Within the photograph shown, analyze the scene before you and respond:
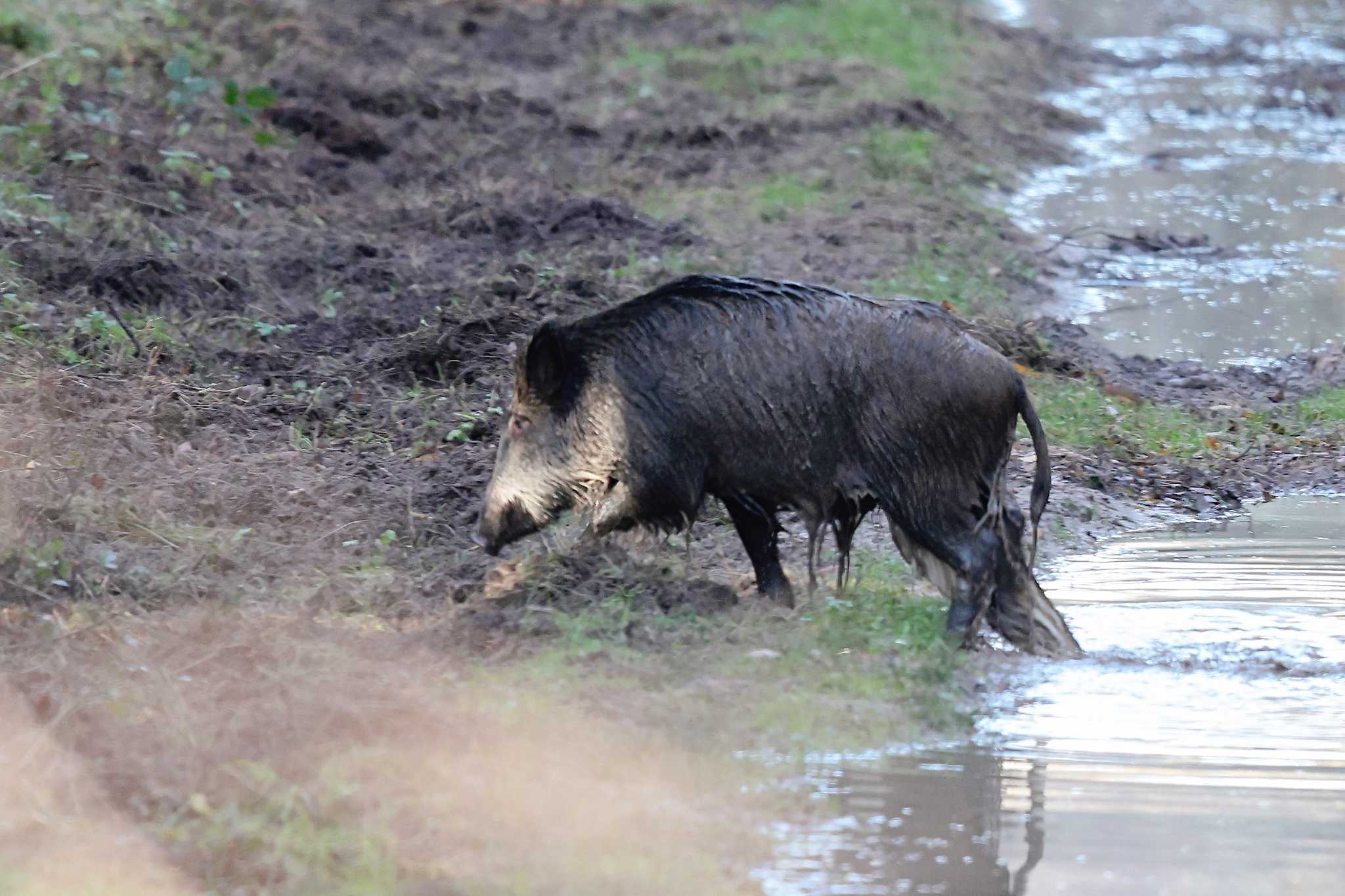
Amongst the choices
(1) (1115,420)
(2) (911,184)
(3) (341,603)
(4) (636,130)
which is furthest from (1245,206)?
(3) (341,603)

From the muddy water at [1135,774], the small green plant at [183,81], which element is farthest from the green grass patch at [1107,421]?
the small green plant at [183,81]

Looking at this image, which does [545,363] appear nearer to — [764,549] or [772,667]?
[764,549]

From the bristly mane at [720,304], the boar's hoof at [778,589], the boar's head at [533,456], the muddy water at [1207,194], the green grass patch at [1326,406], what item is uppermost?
the bristly mane at [720,304]

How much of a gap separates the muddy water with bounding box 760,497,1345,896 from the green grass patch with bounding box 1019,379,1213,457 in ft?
5.92

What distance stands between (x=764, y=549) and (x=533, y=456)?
892 mm

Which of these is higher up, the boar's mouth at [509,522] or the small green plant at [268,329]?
the boar's mouth at [509,522]

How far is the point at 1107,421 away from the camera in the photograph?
8.95 metres

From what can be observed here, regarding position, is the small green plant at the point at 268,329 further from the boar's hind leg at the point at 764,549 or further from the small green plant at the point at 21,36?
the small green plant at the point at 21,36

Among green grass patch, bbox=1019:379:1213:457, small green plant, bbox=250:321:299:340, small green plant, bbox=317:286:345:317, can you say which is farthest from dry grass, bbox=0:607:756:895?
green grass patch, bbox=1019:379:1213:457

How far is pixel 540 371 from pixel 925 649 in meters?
1.63

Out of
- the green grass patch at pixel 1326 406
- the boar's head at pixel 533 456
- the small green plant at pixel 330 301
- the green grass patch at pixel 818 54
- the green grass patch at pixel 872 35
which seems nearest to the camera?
the boar's head at pixel 533 456

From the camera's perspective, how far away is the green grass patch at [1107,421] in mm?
8695

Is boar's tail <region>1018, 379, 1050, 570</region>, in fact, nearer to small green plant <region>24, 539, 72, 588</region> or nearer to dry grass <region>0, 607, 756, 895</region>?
dry grass <region>0, 607, 756, 895</region>

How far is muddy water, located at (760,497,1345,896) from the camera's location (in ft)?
14.7
